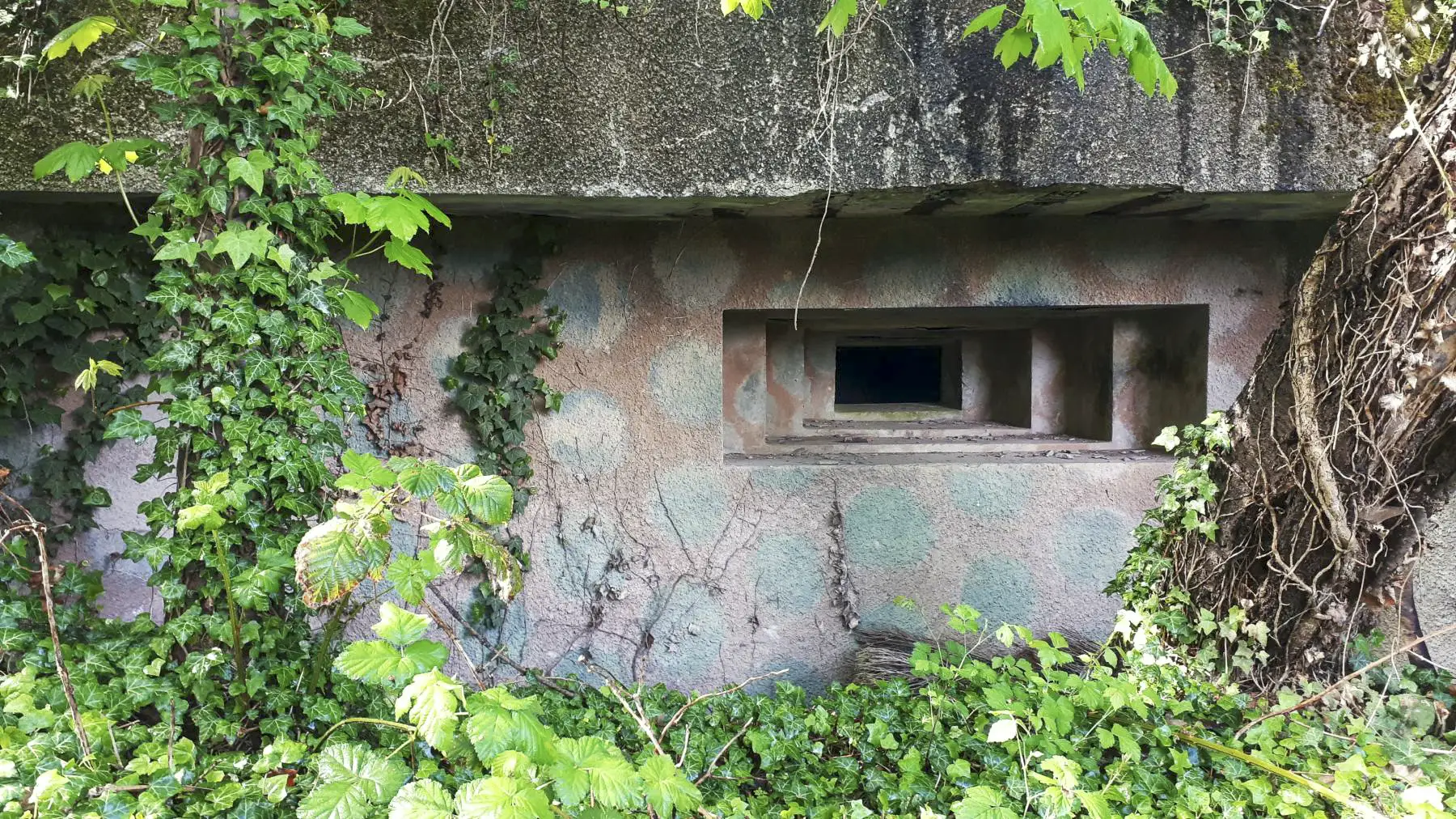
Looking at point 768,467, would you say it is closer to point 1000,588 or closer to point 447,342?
point 1000,588

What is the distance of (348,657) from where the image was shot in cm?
113

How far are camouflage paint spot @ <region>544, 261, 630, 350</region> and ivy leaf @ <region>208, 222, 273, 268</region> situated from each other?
112cm

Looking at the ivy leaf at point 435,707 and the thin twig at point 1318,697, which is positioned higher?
the ivy leaf at point 435,707

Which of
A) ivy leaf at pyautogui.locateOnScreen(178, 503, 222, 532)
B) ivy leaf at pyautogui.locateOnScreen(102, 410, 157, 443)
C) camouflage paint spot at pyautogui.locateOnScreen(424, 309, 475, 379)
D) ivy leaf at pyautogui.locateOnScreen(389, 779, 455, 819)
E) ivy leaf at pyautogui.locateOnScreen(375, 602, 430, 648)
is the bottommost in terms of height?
ivy leaf at pyautogui.locateOnScreen(389, 779, 455, 819)

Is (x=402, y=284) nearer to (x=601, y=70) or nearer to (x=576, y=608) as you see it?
(x=601, y=70)

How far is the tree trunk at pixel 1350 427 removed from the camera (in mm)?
1488

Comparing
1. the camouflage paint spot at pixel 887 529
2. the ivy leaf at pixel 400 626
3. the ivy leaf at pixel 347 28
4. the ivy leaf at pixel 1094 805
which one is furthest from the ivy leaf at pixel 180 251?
the camouflage paint spot at pixel 887 529

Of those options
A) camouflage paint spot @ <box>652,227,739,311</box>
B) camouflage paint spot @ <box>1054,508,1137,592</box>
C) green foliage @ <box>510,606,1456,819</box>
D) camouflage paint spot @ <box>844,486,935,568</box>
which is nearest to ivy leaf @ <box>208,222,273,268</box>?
green foliage @ <box>510,606,1456,819</box>

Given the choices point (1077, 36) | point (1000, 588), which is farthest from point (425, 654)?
point (1000, 588)

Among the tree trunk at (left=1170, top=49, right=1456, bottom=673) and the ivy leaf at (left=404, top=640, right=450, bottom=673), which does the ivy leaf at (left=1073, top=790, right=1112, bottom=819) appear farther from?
the ivy leaf at (left=404, top=640, right=450, bottom=673)

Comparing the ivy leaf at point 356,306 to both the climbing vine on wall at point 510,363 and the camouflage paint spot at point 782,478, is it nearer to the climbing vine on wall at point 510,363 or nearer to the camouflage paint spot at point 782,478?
the climbing vine on wall at point 510,363

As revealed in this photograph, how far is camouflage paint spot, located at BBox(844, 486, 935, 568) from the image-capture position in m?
2.67

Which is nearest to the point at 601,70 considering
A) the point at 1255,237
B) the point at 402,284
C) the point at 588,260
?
the point at 588,260

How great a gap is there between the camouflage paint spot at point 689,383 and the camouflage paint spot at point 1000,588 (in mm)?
1099
